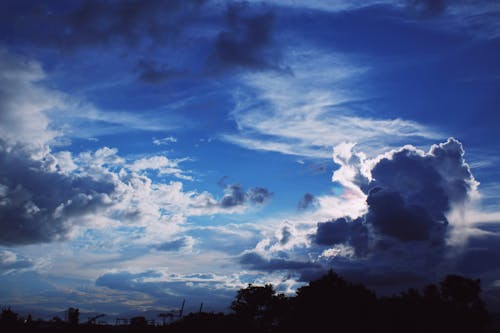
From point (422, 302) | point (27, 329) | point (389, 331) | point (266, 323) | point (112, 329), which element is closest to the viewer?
point (27, 329)

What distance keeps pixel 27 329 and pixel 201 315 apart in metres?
33.3

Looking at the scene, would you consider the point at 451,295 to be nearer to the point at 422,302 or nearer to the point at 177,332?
the point at 422,302

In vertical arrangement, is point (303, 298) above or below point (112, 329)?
above

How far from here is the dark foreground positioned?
60.6 meters

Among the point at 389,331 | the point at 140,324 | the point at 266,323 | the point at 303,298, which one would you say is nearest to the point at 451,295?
the point at 389,331

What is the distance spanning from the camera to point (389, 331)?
200 feet

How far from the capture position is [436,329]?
212ft

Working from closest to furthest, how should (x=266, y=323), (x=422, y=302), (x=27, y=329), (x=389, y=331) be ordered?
(x=27, y=329) < (x=389, y=331) < (x=422, y=302) < (x=266, y=323)

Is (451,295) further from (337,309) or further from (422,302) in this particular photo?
(337,309)

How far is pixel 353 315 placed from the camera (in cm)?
6147

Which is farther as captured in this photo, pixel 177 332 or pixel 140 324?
pixel 140 324

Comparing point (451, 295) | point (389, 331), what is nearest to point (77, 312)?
point (389, 331)

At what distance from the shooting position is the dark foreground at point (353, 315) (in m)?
60.6

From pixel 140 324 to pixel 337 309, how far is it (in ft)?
118
